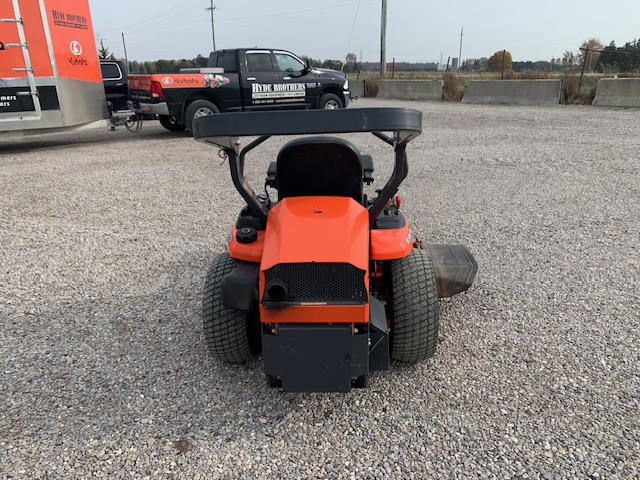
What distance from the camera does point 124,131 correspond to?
13.2 meters

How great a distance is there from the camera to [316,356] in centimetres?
222

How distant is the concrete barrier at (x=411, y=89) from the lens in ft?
63.9

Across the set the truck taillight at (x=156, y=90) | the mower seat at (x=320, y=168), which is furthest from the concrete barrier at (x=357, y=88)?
the mower seat at (x=320, y=168)

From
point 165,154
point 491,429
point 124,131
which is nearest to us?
point 491,429

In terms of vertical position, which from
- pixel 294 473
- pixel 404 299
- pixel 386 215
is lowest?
pixel 294 473

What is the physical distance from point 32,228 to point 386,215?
4183 mm

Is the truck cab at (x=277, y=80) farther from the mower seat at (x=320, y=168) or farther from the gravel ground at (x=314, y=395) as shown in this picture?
the mower seat at (x=320, y=168)

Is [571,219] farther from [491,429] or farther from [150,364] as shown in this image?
[150,364]

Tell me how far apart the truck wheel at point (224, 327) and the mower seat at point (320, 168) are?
68 centimetres

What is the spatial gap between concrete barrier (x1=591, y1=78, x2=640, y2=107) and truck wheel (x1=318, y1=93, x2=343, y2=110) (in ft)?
27.1

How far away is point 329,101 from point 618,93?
8811mm

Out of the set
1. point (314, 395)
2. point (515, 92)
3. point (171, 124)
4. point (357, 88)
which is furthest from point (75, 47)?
point (357, 88)

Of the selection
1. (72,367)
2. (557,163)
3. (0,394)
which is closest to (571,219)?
(557,163)

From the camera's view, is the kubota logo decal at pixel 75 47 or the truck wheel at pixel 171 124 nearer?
the kubota logo decal at pixel 75 47
